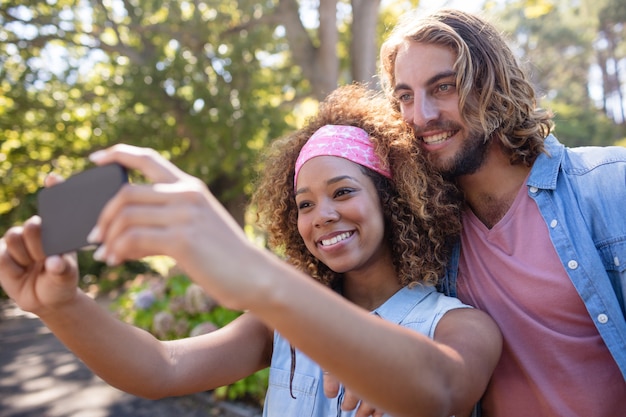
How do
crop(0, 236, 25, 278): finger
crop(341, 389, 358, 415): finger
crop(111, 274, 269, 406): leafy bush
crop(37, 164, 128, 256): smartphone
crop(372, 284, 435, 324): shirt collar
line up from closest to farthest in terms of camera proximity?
crop(37, 164, 128, 256): smartphone → crop(0, 236, 25, 278): finger → crop(341, 389, 358, 415): finger → crop(372, 284, 435, 324): shirt collar → crop(111, 274, 269, 406): leafy bush

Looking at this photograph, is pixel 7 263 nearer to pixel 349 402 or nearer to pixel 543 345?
pixel 349 402

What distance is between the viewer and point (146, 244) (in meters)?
0.88

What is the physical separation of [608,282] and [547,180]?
1.34 ft

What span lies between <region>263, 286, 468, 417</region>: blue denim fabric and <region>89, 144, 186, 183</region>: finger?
998 mm

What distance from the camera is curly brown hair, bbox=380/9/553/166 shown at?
2.01 m

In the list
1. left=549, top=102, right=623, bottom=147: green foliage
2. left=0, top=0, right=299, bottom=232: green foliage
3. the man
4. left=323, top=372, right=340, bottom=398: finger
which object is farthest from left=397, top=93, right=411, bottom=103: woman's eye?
left=549, top=102, right=623, bottom=147: green foliage

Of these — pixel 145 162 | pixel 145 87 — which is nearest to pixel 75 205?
pixel 145 162

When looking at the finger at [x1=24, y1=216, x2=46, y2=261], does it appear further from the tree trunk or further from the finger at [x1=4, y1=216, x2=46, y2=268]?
the tree trunk

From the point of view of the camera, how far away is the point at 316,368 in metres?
Result: 1.83

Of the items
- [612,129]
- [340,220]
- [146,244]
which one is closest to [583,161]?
[340,220]

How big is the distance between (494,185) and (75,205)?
155 centimetres

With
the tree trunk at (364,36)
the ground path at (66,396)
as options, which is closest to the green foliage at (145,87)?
the tree trunk at (364,36)

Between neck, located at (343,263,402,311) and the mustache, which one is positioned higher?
the mustache

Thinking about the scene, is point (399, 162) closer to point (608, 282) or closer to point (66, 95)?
point (608, 282)
